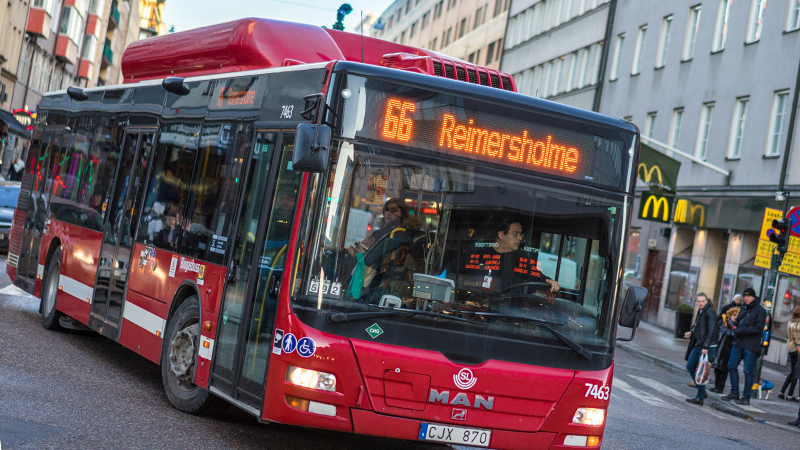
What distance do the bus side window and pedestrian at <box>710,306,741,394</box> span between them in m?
12.0

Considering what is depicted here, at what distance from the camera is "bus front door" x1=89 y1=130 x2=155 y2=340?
36.0 feet

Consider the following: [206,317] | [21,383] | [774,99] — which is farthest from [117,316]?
[774,99]

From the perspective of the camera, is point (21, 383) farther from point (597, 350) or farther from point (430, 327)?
point (597, 350)

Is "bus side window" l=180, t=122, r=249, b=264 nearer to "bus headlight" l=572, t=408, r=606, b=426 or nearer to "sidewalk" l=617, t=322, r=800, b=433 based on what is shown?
"bus headlight" l=572, t=408, r=606, b=426

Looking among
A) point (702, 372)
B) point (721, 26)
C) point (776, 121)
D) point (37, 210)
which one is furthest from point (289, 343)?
point (721, 26)

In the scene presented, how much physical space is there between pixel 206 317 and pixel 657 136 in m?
31.2

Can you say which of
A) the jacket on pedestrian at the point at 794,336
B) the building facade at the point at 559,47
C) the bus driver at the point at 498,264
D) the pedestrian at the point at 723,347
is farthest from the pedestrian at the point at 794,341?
the building facade at the point at 559,47

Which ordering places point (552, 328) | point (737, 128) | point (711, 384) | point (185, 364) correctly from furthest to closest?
1. point (737, 128)
2. point (711, 384)
3. point (185, 364)
4. point (552, 328)

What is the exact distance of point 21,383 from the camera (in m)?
9.40

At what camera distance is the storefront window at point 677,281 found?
3491 cm

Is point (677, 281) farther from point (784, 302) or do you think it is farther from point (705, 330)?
point (705, 330)

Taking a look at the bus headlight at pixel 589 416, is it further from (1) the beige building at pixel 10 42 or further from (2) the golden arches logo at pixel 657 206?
(1) the beige building at pixel 10 42

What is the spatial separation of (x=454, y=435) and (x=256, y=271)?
183cm

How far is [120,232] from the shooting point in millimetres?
11219
